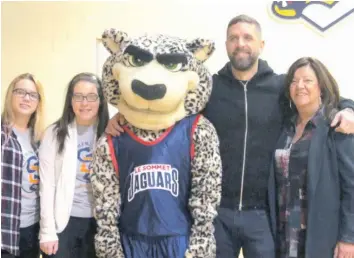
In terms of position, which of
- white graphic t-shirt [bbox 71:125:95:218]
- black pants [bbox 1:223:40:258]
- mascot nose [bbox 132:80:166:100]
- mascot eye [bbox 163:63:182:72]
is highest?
mascot eye [bbox 163:63:182:72]

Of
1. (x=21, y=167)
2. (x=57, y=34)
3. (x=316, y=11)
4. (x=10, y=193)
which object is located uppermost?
(x=316, y=11)

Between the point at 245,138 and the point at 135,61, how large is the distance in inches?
21.8

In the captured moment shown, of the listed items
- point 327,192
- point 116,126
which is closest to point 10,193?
point 116,126

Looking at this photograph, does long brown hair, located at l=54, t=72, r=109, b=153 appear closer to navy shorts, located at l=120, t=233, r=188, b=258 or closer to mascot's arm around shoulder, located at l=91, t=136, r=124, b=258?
mascot's arm around shoulder, located at l=91, t=136, r=124, b=258

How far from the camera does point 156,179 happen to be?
1406mm

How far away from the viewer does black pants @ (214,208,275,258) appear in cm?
160

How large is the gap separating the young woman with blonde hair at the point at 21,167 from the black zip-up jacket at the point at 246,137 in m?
0.78

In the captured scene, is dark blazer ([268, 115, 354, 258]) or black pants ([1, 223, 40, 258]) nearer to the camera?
dark blazer ([268, 115, 354, 258])

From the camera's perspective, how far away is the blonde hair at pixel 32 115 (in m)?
1.71

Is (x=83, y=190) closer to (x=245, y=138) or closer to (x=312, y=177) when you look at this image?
(x=245, y=138)

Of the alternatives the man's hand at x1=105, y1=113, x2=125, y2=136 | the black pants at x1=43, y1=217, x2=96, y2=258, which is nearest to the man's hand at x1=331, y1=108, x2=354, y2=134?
the man's hand at x1=105, y1=113, x2=125, y2=136

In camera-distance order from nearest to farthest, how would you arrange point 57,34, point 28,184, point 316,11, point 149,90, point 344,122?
point 149,90 → point 344,122 → point 28,184 → point 316,11 → point 57,34

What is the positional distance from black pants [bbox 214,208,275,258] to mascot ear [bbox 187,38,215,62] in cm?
64

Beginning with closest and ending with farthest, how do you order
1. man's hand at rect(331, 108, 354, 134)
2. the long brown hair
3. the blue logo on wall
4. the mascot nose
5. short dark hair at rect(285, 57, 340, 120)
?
1. the mascot nose
2. man's hand at rect(331, 108, 354, 134)
3. short dark hair at rect(285, 57, 340, 120)
4. the long brown hair
5. the blue logo on wall
